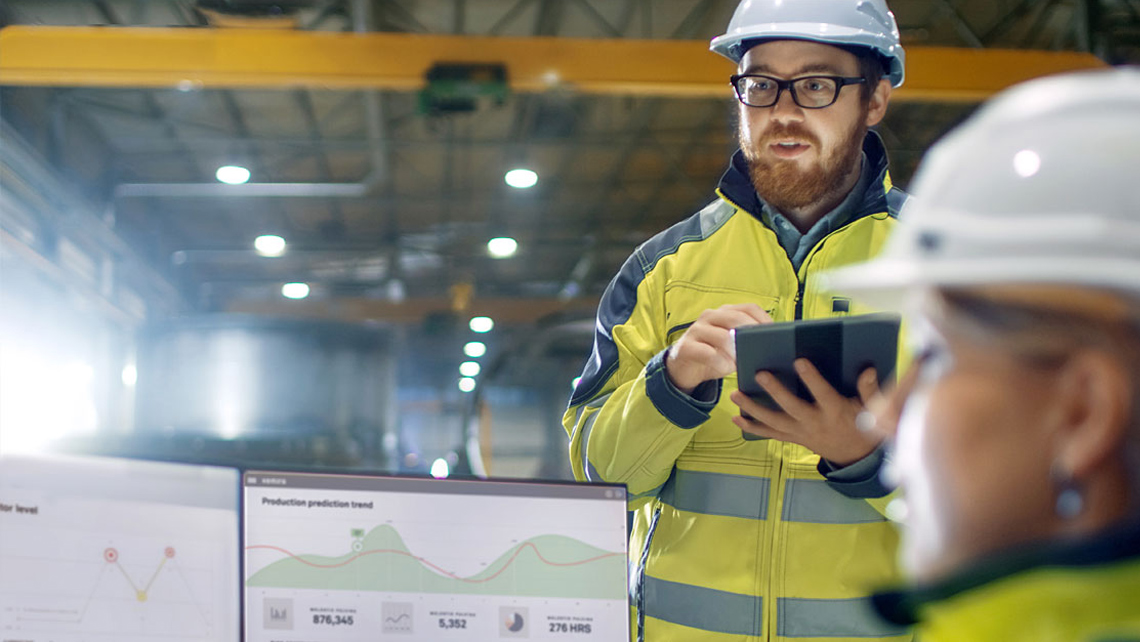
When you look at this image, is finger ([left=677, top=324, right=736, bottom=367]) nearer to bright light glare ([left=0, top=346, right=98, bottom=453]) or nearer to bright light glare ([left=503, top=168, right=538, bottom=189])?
bright light glare ([left=0, top=346, right=98, bottom=453])

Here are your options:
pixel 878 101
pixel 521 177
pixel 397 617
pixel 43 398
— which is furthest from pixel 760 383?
pixel 43 398

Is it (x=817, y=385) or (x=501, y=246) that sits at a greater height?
(x=501, y=246)

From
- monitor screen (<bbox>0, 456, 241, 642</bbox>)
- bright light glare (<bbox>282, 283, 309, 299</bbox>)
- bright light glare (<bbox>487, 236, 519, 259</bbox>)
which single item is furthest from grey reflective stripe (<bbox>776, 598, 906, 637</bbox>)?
bright light glare (<bbox>282, 283, 309, 299</bbox>)

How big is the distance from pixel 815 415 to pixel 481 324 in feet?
49.6

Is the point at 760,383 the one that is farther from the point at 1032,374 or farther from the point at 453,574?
the point at 1032,374

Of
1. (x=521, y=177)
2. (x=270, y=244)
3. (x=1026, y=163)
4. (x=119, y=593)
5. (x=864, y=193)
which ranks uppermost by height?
(x=521, y=177)

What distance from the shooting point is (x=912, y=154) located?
12492 millimetres

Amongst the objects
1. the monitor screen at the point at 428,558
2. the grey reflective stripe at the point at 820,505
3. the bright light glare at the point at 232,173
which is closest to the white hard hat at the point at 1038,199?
the monitor screen at the point at 428,558

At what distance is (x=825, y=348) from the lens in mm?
1533

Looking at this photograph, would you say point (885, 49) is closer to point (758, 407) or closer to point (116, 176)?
point (758, 407)

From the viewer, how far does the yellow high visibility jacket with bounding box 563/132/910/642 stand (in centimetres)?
184

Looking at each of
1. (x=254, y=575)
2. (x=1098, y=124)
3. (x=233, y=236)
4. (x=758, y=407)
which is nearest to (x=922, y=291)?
(x=1098, y=124)

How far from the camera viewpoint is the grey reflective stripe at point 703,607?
1854mm

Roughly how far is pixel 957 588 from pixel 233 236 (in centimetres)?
1573
